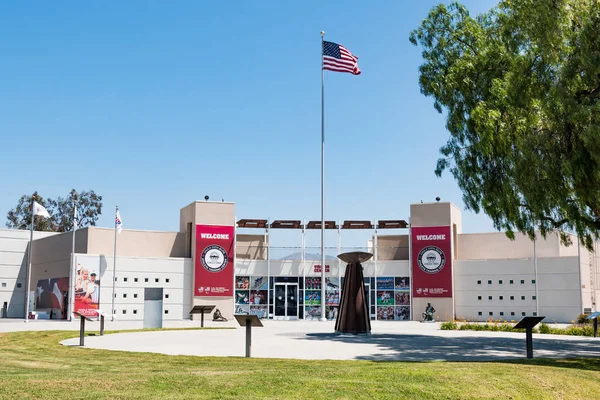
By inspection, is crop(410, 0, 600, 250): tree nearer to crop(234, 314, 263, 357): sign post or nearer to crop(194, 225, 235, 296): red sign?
crop(234, 314, 263, 357): sign post

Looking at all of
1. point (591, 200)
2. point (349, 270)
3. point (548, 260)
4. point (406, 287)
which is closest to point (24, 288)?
point (406, 287)

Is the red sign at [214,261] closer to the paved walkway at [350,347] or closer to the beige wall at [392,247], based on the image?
the beige wall at [392,247]

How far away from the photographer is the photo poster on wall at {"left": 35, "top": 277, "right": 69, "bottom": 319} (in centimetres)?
4075

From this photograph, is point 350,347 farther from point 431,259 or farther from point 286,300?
point 286,300

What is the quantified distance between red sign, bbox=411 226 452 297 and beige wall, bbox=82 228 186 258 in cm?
1630

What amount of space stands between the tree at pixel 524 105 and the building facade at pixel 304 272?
19816 mm

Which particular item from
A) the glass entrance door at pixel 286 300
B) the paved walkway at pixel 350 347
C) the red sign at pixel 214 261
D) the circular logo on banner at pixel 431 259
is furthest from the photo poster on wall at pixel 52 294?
the circular logo on banner at pixel 431 259

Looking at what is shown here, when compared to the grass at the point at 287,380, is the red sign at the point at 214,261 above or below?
above

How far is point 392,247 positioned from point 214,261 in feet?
41.2

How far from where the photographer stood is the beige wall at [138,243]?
4169 cm

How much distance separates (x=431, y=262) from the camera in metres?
42.0

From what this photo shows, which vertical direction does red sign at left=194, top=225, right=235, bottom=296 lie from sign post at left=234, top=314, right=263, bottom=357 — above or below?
above

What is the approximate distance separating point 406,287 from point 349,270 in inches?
808

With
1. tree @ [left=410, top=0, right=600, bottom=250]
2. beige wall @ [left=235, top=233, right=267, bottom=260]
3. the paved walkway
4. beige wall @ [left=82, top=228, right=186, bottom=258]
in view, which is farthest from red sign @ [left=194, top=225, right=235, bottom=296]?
tree @ [left=410, top=0, right=600, bottom=250]
